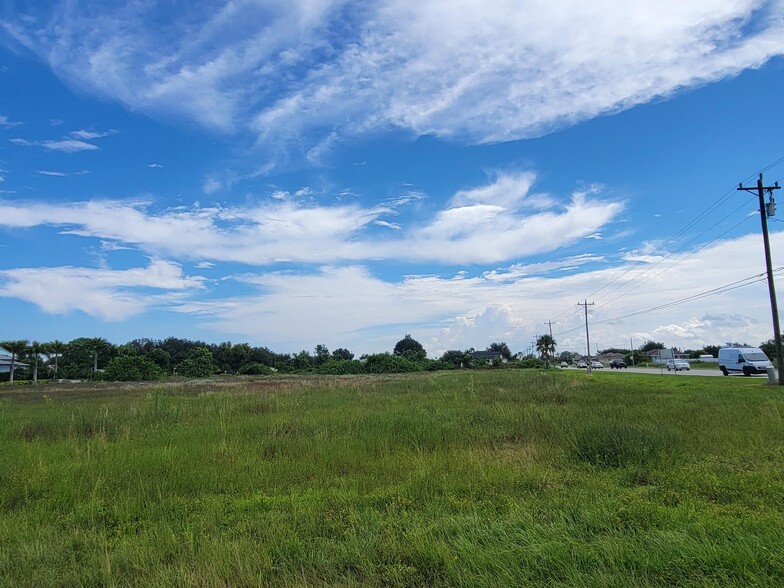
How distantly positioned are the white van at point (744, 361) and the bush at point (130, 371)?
2585 inches

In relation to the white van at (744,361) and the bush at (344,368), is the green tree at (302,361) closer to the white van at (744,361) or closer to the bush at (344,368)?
the bush at (344,368)

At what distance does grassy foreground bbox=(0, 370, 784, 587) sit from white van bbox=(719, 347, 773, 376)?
29651 mm

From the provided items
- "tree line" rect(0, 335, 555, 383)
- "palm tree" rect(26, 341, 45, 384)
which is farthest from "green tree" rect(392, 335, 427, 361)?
"palm tree" rect(26, 341, 45, 384)

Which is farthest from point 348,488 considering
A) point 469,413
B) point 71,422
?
point 71,422

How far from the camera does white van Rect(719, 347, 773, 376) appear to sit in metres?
33.9

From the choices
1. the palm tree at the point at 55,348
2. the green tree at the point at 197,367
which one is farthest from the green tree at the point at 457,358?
the palm tree at the point at 55,348

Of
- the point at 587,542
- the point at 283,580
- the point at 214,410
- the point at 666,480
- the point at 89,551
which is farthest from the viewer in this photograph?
the point at 214,410

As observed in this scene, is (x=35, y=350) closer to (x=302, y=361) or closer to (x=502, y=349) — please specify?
(x=302, y=361)

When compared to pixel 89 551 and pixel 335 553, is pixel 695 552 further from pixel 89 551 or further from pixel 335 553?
pixel 89 551

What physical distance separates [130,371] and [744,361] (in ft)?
227

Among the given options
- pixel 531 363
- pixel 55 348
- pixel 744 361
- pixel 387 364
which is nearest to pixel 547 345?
pixel 531 363

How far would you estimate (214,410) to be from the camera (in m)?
14.6

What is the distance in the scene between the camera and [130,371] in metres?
64.4

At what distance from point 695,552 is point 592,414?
27.0ft
